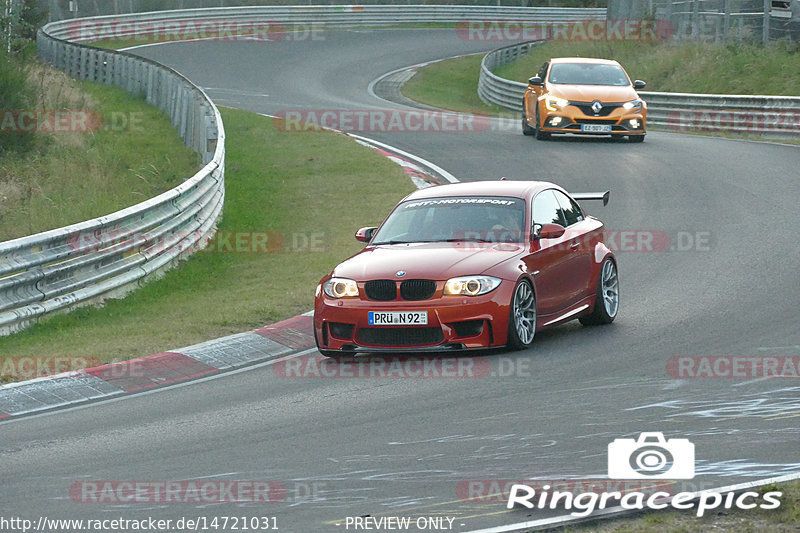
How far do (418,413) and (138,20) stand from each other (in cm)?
4557

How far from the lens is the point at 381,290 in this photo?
35.1 feet

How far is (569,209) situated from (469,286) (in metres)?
2.50

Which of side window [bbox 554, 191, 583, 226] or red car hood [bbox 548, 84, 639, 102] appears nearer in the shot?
side window [bbox 554, 191, 583, 226]

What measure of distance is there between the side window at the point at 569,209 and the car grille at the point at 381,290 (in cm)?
250

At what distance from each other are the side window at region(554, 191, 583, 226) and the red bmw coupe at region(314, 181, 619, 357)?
0.06 ft

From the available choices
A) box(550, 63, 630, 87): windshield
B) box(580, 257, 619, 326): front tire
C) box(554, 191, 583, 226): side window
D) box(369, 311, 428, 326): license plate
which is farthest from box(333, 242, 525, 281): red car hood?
box(550, 63, 630, 87): windshield

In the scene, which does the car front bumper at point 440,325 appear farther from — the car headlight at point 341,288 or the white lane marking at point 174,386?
the white lane marking at point 174,386

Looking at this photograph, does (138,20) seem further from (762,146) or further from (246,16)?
(762,146)

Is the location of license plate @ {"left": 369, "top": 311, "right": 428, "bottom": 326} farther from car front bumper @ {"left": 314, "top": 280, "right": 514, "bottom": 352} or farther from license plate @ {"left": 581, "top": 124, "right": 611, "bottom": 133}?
license plate @ {"left": 581, "top": 124, "right": 611, "bottom": 133}

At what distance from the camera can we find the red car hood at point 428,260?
1070cm

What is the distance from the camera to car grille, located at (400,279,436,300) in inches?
417

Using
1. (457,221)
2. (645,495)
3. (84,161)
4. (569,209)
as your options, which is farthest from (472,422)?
(84,161)

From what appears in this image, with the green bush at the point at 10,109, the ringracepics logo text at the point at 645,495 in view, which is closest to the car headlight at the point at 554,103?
the green bush at the point at 10,109

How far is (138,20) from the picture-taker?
5172 centimetres
